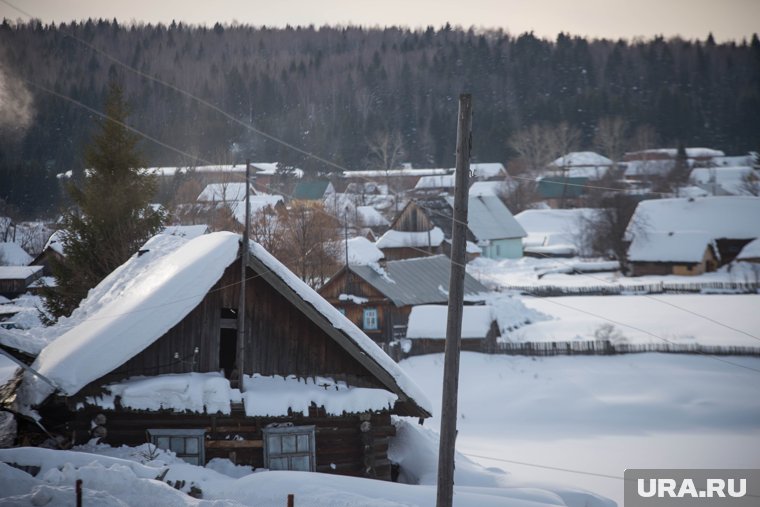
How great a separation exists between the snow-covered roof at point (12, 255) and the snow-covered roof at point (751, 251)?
5679cm

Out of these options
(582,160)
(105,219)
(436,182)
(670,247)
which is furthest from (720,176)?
(105,219)

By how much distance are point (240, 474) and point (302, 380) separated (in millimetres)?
1971

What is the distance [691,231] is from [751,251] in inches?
192

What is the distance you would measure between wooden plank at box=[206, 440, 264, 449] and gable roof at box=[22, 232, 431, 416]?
2.24 metres

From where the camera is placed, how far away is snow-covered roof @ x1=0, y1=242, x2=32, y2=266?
169 ft

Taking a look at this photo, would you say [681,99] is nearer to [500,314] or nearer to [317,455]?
[500,314]

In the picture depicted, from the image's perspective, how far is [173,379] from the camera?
12.3 m

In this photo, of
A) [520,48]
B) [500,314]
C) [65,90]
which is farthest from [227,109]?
[500,314]

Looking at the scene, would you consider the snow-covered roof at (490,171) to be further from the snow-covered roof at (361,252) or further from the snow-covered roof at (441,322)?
the snow-covered roof at (441,322)

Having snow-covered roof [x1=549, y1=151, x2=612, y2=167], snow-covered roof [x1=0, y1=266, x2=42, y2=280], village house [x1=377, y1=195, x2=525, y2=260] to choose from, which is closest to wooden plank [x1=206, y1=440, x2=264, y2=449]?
snow-covered roof [x1=0, y1=266, x2=42, y2=280]

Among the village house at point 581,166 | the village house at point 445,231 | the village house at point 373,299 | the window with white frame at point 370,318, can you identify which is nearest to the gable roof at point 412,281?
the village house at point 373,299

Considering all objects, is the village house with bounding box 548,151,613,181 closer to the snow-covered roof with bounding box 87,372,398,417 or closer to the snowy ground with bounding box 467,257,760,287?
the snowy ground with bounding box 467,257,760,287

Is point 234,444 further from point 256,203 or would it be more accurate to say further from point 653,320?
point 256,203

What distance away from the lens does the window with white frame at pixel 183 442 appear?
498 inches
